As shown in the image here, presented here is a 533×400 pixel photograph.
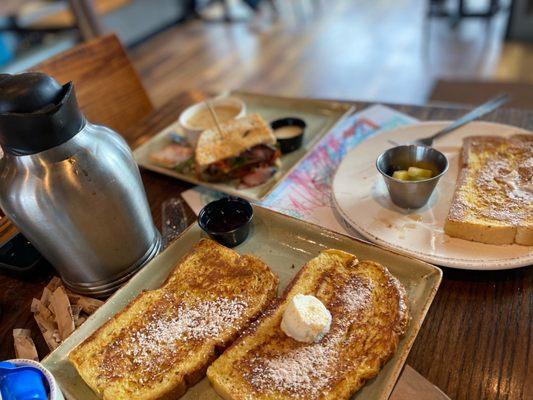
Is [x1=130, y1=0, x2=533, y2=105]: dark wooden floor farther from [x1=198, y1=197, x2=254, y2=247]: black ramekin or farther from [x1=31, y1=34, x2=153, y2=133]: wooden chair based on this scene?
[x1=198, y1=197, x2=254, y2=247]: black ramekin

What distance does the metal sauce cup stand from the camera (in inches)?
49.6

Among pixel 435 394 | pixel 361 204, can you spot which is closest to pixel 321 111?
pixel 361 204

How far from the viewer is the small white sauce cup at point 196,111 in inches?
73.1

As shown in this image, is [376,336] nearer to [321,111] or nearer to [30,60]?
[321,111]

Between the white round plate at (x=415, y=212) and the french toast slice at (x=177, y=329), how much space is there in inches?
14.6

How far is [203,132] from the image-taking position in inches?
70.2

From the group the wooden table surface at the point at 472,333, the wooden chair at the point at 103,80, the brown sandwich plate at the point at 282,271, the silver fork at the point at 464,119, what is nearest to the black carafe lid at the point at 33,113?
the brown sandwich plate at the point at 282,271

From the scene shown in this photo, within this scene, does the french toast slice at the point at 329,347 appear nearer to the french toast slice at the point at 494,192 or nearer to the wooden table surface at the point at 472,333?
the wooden table surface at the point at 472,333

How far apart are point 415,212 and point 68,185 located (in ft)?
3.22

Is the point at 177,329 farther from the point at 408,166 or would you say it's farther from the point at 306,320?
the point at 408,166

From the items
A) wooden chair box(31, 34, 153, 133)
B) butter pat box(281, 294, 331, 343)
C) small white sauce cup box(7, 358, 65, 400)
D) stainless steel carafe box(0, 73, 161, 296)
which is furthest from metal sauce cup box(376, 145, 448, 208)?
wooden chair box(31, 34, 153, 133)

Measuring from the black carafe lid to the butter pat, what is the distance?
666mm

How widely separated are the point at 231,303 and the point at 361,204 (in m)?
0.54

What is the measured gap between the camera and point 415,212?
4.29 ft
